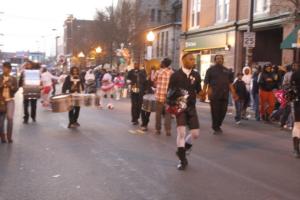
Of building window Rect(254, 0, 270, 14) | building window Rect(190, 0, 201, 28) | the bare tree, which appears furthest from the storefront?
the bare tree

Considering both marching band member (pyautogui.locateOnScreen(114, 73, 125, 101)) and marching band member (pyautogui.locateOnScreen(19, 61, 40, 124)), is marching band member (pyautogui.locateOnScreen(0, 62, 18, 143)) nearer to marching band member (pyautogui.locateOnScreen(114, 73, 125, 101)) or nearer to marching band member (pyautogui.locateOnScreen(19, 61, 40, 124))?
marching band member (pyautogui.locateOnScreen(19, 61, 40, 124))

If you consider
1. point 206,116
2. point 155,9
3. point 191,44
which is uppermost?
point 155,9

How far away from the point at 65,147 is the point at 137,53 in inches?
1683

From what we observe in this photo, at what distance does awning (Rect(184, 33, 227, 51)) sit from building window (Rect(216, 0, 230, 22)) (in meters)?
1.00

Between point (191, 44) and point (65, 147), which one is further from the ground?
point (191, 44)

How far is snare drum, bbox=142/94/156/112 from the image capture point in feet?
44.9

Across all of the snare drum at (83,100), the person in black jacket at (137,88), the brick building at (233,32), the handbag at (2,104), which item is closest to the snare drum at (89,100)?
the snare drum at (83,100)

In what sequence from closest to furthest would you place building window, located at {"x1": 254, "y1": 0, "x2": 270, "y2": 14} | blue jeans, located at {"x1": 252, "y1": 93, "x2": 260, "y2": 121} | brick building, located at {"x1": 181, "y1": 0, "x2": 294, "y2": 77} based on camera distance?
blue jeans, located at {"x1": 252, "y1": 93, "x2": 260, "y2": 121}, brick building, located at {"x1": 181, "y1": 0, "x2": 294, "y2": 77}, building window, located at {"x1": 254, "y1": 0, "x2": 270, "y2": 14}

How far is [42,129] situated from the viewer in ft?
46.1

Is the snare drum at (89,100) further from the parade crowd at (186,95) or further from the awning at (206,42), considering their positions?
the awning at (206,42)

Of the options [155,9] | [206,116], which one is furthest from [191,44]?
[155,9]

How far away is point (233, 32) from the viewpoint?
29.7 metres

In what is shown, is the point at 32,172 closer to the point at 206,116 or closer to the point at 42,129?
the point at 42,129

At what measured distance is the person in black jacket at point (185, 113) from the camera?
8750mm
